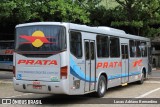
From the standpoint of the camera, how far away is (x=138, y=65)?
65.6ft

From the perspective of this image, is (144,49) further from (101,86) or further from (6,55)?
(6,55)

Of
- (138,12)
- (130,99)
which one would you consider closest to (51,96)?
(130,99)

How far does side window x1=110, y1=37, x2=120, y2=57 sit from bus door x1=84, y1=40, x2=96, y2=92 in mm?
1975

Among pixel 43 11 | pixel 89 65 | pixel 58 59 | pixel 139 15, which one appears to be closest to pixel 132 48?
pixel 89 65

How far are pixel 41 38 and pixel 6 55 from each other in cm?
2185

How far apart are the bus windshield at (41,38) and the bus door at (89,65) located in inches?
56.5

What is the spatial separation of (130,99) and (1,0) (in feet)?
33.9

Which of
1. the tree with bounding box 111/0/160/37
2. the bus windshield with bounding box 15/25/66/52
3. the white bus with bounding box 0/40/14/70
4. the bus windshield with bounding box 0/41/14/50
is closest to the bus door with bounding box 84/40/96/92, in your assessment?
the bus windshield with bounding box 15/25/66/52

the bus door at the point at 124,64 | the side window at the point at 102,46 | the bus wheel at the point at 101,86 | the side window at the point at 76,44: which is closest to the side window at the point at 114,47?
the side window at the point at 102,46

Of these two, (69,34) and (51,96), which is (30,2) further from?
(69,34)

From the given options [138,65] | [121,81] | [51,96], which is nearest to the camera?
[51,96]

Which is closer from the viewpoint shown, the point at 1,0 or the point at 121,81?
the point at 121,81

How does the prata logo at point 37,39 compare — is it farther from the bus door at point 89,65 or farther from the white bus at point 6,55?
the white bus at point 6,55

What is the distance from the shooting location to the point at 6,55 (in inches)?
1331
